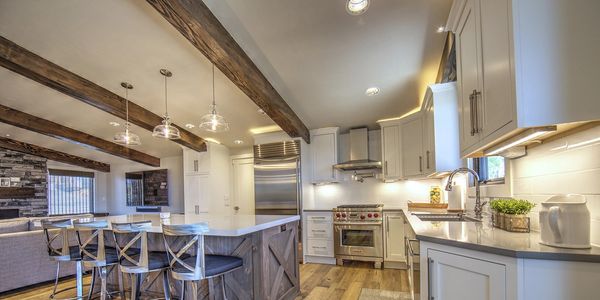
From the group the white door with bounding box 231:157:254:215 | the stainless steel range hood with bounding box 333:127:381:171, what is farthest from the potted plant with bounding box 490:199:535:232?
the white door with bounding box 231:157:254:215

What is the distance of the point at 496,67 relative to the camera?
1277 millimetres

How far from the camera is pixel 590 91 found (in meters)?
1.00

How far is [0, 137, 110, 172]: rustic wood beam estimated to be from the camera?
6.28 m

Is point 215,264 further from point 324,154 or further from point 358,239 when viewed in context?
point 324,154

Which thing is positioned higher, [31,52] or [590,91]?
[31,52]

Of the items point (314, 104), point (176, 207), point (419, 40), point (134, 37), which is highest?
point (134, 37)

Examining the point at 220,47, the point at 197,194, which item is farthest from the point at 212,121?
the point at 197,194

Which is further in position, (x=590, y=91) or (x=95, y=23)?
(x=95, y=23)

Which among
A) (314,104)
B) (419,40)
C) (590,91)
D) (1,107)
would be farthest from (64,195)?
(590,91)

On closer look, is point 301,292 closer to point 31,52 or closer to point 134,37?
point 134,37

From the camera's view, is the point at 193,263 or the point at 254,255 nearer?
the point at 193,263

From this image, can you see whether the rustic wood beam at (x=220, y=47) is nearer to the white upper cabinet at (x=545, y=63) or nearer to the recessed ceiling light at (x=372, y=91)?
the recessed ceiling light at (x=372, y=91)

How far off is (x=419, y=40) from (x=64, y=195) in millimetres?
9487

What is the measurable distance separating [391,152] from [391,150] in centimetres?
3
